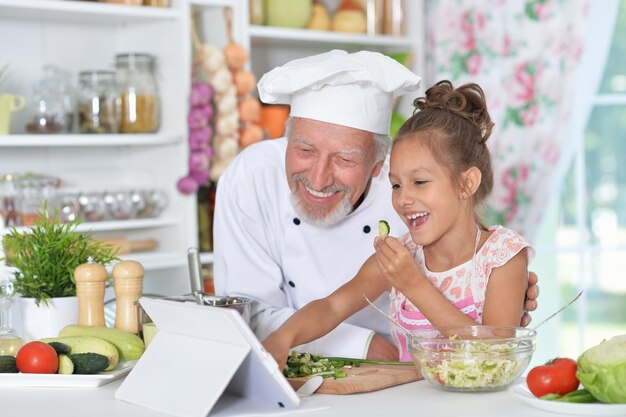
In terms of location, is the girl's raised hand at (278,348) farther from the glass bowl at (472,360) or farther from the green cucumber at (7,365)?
the green cucumber at (7,365)

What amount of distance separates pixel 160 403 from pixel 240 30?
215 cm

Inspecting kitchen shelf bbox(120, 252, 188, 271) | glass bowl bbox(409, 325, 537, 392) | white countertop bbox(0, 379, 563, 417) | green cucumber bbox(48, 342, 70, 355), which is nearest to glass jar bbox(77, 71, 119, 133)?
kitchen shelf bbox(120, 252, 188, 271)

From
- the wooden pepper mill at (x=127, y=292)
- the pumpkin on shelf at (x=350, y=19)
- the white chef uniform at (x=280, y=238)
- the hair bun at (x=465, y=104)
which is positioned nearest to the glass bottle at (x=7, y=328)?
the wooden pepper mill at (x=127, y=292)

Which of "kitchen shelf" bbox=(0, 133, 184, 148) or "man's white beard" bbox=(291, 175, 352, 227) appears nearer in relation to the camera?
"man's white beard" bbox=(291, 175, 352, 227)

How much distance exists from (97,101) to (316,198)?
1.28 metres

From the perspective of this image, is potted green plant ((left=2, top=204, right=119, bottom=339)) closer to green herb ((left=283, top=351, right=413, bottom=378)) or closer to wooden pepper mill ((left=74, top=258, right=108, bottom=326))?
wooden pepper mill ((left=74, top=258, right=108, bottom=326))

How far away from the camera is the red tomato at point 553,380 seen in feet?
5.04

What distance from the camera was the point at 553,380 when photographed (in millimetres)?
1538

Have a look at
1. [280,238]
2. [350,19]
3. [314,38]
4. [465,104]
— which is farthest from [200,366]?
[350,19]

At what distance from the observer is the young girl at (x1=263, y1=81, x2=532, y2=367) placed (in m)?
1.94

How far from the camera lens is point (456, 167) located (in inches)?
80.9

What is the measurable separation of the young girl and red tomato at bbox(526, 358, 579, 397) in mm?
365

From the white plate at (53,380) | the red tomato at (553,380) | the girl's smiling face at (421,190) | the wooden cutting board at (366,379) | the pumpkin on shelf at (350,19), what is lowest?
the white plate at (53,380)

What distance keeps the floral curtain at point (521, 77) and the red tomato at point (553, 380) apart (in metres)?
2.32
